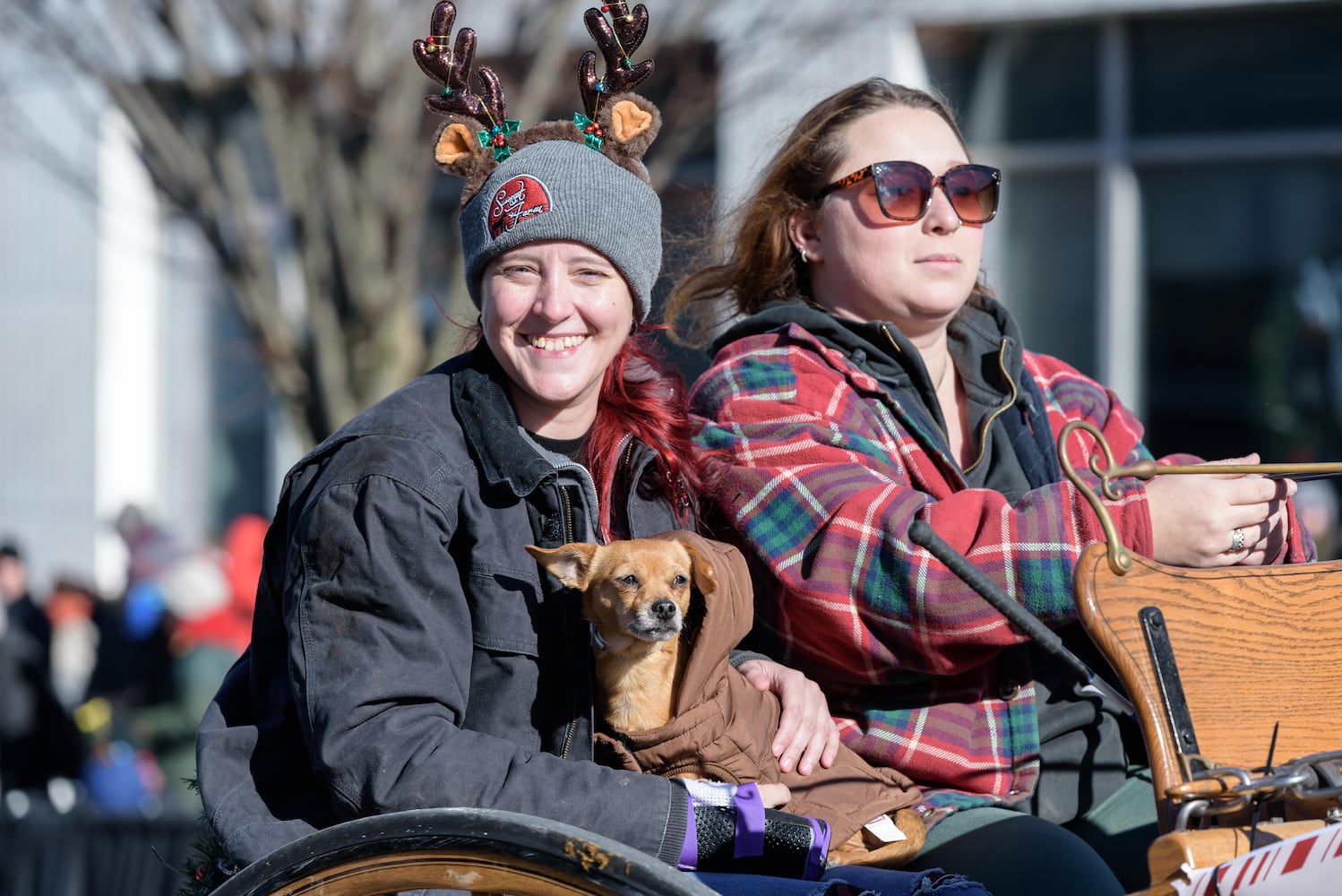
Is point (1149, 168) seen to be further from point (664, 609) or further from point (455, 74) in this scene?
point (664, 609)

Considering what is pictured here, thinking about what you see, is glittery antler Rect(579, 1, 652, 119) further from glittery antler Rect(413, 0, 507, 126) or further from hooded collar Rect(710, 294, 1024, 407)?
hooded collar Rect(710, 294, 1024, 407)

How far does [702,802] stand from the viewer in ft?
7.13

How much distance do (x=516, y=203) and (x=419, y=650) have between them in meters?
0.76

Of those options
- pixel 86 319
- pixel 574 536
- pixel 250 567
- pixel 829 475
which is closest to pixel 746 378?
pixel 829 475

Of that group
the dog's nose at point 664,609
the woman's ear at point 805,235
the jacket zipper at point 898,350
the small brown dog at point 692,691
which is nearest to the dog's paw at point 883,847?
the small brown dog at point 692,691

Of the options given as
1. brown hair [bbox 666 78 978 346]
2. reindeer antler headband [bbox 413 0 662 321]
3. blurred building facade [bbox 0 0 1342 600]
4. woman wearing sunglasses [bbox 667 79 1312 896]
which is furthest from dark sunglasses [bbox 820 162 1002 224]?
blurred building facade [bbox 0 0 1342 600]

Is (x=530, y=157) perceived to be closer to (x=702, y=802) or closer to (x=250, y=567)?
(x=702, y=802)

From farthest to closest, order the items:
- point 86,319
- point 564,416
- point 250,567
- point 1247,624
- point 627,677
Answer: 1. point 86,319
2. point 250,567
3. point 564,416
4. point 627,677
5. point 1247,624

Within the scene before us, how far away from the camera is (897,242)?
2.71 metres

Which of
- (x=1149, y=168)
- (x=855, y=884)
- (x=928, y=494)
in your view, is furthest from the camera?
(x=1149, y=168)

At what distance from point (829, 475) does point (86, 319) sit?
944cm

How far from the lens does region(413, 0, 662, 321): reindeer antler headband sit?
7.98ft

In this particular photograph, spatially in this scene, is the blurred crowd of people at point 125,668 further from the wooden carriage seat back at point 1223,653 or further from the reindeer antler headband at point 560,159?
the wooden carriage seat back at point 1223,653

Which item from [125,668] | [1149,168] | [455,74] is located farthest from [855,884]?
[1149,168]
